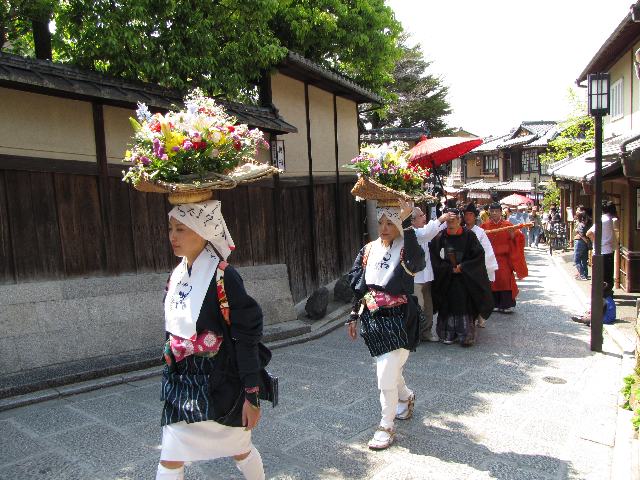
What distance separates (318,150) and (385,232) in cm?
801

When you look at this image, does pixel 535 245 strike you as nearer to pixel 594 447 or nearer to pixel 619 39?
pixel 619 39

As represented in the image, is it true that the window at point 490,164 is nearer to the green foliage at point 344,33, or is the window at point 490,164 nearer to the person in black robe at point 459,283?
the green foliage at point 344,33

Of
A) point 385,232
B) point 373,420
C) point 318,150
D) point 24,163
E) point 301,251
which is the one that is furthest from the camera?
point 318,150

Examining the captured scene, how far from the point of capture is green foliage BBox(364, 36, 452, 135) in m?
30.2

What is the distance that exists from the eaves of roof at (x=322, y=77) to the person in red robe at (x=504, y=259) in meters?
4.31

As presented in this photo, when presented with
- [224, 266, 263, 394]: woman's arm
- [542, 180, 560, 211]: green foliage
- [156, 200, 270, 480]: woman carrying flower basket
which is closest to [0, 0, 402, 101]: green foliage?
[156, 200, 270, 480]: woman carrying flower basket

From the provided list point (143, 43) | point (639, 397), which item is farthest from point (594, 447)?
point (143, 43)

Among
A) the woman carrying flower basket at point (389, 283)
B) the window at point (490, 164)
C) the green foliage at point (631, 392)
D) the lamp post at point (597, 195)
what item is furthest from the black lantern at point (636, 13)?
the window at point (490, 164)

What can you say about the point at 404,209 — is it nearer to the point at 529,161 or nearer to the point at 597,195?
the point at 597,195

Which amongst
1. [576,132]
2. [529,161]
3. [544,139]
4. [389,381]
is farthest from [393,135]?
[529,161]

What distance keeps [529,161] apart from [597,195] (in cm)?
3807

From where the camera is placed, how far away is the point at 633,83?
48.0ft

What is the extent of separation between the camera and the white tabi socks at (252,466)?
11.2ft

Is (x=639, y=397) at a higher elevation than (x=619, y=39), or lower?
lower
